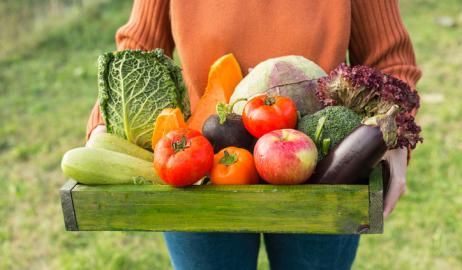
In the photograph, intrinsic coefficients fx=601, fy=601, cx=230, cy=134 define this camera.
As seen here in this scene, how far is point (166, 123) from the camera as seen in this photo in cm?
170

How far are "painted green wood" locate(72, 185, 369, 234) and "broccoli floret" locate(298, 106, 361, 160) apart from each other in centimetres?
17

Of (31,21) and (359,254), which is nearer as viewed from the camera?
(359,254)

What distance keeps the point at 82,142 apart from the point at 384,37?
3433 millimetres

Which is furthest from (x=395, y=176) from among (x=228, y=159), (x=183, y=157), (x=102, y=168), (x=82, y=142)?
(x=82, y=142)

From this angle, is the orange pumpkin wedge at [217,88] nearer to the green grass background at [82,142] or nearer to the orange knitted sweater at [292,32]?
the orange knitted sweater at [292,32]

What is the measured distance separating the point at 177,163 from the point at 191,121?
1.38 feet

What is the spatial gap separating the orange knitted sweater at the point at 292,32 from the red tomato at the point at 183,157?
19.0 inches

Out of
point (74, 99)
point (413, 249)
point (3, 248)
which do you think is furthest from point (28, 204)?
point (413, 249)

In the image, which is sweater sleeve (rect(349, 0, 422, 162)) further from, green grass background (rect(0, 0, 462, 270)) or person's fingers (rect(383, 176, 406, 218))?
green grass background (rect(0, 0, 462, 270))

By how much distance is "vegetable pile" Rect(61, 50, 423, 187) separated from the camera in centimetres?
148

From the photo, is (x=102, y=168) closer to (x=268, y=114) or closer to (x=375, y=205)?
(x=268, y=114)

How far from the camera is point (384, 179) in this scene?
63.7 inches

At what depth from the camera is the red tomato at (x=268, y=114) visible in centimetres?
156

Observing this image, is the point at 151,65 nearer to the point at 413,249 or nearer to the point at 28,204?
the point at 413,249
